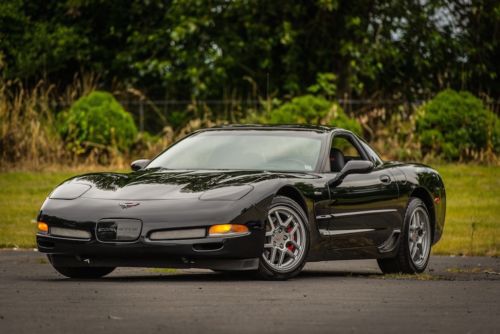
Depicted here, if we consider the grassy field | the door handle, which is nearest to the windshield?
the door handle

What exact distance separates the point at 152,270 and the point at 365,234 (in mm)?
2023

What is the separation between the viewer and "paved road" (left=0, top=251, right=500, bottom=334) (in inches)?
282

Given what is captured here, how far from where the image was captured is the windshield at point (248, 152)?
11117 mm

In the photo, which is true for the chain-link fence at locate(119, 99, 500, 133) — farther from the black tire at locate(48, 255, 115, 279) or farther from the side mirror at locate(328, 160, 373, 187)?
the black tire at locate(48, 255, 115, 279)

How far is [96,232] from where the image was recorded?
32.2 ft

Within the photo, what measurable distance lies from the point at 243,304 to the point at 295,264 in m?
2.10

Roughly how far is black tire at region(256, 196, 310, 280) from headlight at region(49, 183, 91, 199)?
59.7 inches

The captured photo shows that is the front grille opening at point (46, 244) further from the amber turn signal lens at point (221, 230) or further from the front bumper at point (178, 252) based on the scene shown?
the amber turn signal lens at point (221, 230)

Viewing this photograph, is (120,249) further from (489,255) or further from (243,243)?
(489,255)

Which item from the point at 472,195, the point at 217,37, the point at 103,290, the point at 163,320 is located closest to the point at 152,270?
the point at 103,290

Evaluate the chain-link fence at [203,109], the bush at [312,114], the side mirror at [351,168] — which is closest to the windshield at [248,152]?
the side mirror at [351,168]

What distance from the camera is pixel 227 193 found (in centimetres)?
990

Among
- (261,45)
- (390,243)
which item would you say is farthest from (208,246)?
(261,45)

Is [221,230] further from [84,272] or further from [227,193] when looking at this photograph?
[84,272]
